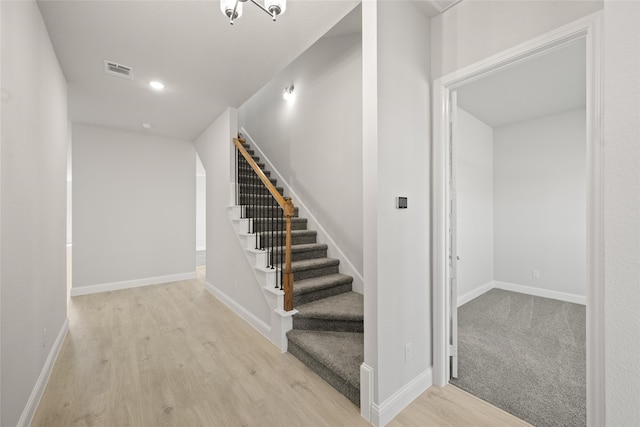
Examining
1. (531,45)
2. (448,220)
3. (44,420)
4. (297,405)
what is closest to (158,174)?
(44,420)

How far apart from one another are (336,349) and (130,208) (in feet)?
14.9

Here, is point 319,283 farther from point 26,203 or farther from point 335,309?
point 26,203

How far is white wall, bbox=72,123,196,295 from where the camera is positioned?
4.44m

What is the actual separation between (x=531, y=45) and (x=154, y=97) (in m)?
3.83

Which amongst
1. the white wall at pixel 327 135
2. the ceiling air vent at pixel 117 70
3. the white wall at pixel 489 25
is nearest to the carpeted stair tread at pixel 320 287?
the white wall at pixel 327 135

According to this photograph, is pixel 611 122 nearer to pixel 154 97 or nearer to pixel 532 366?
pixel 532 366

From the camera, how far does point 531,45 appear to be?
5.14 feet

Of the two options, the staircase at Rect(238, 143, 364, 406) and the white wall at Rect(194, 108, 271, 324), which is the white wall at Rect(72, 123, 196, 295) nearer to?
the white wall at Rect(194, 108, 271, 324)

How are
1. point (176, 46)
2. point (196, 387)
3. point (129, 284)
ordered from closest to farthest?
point (196, 387)
point (176, 46)
point (129, 284)

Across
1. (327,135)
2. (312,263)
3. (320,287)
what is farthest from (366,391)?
(327,135)

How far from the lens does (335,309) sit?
2.63 meters

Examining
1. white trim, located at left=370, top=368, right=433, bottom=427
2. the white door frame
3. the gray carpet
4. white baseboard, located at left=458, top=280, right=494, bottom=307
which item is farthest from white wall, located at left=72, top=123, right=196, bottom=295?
the white door frame

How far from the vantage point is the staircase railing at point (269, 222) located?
2596mm

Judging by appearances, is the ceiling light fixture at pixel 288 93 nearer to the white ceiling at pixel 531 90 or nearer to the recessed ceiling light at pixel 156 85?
the recessed ceiling light at pixel 156 85
